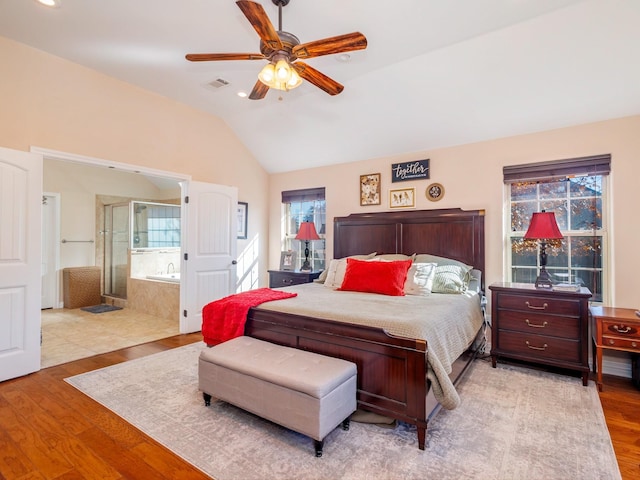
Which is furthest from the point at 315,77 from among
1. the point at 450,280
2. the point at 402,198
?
the point at 402,198

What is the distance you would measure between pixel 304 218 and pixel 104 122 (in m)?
2.96

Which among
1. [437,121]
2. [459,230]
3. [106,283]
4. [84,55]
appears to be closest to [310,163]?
[437,121]

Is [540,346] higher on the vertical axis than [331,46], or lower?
lower

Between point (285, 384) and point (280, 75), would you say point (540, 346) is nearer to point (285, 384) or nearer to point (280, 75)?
point (285, 384)

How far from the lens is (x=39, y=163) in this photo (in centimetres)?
307

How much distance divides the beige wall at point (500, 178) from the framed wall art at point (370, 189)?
72 millimetres

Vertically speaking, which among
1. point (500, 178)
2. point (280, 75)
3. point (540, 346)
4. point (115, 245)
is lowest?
point (540, 346)

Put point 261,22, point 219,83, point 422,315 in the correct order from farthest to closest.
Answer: point 219,83, point 422,315, point 261,22

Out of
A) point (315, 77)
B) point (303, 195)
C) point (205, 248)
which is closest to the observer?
point (315, 77)

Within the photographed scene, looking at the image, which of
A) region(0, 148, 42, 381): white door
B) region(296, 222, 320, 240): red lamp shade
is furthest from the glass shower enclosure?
region(296, 222, 320, 240): red lamp shade

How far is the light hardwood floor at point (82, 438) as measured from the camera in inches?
69.0

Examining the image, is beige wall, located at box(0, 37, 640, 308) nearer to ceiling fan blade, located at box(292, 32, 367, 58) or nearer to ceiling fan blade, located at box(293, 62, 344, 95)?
ceiling fan blade, located at box(293, 62, 344, 95)

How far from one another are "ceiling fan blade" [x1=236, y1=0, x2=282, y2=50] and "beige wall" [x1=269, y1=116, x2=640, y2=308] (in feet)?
8.82

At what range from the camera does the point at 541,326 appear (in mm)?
2988
